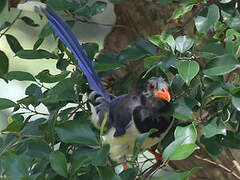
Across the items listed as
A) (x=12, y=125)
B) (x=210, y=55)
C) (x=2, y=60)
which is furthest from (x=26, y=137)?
(x=210, y=55)

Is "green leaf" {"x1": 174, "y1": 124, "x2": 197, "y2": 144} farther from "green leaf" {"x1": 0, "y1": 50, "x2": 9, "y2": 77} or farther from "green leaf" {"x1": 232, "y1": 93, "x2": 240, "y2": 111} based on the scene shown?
"green leaf" {"x1": 0, "y1": 50, "x2": 9, "y2": 77}

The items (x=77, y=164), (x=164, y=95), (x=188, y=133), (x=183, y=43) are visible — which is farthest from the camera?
(x=164, y=95)

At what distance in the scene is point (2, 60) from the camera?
189cm

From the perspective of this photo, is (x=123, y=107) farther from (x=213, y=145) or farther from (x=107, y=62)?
(x=213, y=145)

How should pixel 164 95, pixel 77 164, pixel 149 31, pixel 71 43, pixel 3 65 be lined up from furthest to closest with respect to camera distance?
pixel 149 31
pixel 3 65
pixel 71 43
pixel 164 95
pixel 77 164

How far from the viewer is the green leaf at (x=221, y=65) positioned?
1.42 m

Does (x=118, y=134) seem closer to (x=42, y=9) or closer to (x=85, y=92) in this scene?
(x=85, y=92)

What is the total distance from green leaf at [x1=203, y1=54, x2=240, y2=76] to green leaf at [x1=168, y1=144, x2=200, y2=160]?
0.22 metres

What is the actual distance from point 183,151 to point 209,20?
44cm

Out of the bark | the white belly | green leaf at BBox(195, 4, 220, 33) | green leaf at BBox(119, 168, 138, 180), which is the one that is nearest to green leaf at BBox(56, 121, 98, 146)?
green leaf at BBox(119, 168, 138, 180)

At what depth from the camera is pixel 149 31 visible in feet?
8.43

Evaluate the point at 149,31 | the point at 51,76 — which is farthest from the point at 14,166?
the point at 149,31

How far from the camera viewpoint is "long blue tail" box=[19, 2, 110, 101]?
171 cm

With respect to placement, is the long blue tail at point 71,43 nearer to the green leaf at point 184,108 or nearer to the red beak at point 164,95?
the red beak at point 164,95
